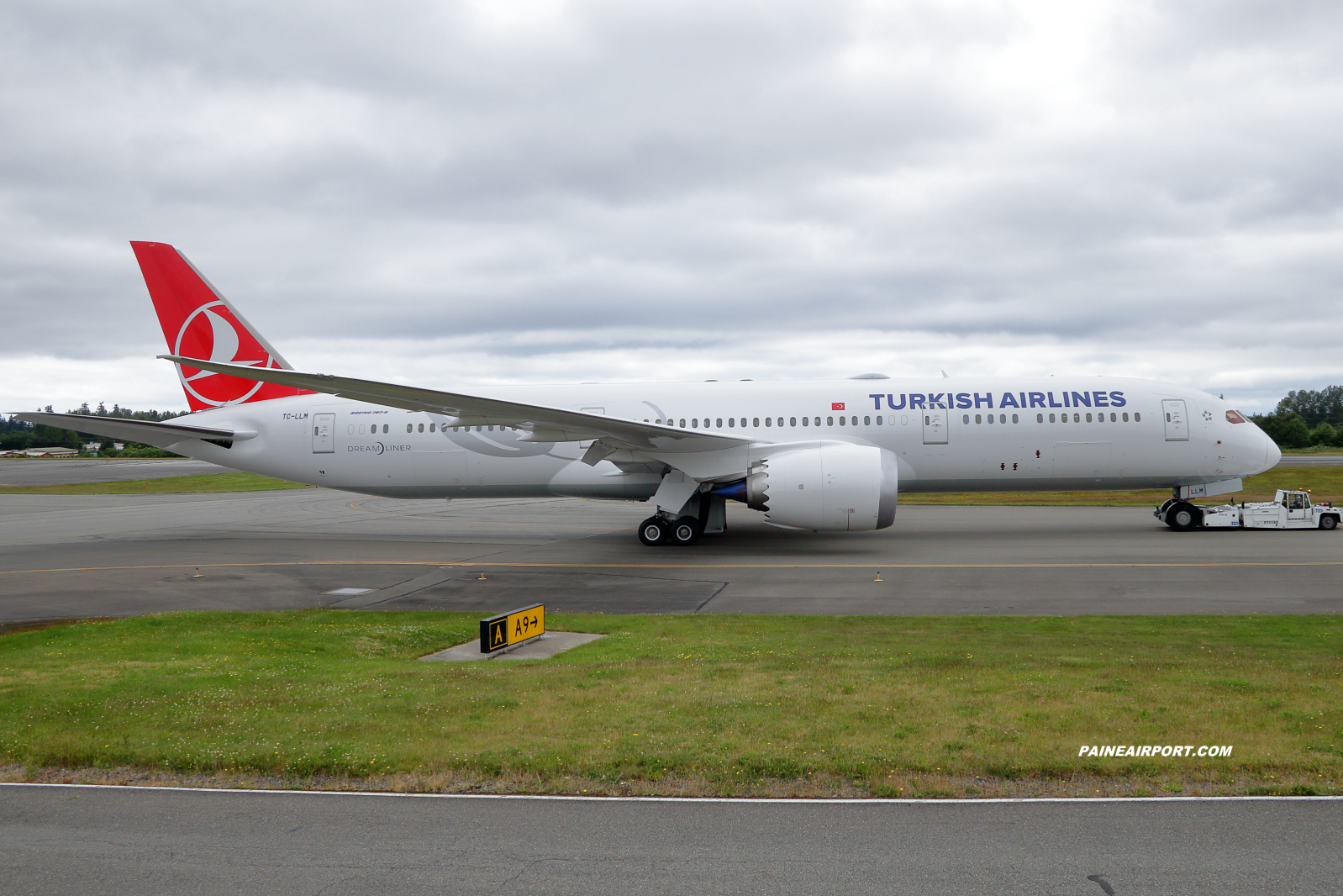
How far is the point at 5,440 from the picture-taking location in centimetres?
14238

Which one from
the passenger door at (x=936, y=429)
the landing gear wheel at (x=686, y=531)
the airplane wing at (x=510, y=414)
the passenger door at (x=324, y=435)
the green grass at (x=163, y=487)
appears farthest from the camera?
the green grass at (x=163, y=487)

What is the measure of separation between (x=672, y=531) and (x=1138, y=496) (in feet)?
78.7

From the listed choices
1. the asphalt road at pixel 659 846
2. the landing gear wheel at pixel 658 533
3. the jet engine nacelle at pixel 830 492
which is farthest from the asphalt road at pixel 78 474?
the asphalt road at pixel 659 846

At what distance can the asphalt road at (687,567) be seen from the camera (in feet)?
46.6

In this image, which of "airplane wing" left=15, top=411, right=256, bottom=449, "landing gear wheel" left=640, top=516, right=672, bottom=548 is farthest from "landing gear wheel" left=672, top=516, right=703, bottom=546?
"airplane wing" left=15, top=411, right=256, bottom=449

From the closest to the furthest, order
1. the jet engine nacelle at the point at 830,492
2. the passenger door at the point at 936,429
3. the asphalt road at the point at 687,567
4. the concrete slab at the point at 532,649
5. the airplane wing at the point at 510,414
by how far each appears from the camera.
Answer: the concrete slab at the point at 532,649, the asphalt road at the point at 687,567, the airplane wing at the point at 510,414, the jet engine nacelle at the point at 830,492, the passenger door at the point at 936,429

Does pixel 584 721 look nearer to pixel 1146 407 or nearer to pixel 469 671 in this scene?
pixel 469 671

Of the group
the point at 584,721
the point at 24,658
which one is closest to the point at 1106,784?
the point at 584,721

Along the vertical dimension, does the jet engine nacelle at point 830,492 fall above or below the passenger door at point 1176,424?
below

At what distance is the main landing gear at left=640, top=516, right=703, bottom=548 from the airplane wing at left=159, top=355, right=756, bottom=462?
185cm

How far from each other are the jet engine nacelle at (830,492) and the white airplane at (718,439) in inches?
1.5

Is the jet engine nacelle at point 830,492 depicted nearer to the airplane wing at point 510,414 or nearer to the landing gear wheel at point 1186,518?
the airplane wing at point 510,414

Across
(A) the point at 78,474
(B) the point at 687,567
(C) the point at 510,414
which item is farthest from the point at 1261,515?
(A) the point at 78,474

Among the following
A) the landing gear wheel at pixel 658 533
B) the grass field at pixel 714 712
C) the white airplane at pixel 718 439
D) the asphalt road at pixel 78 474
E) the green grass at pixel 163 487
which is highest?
the white airplane at pixel 718 439
